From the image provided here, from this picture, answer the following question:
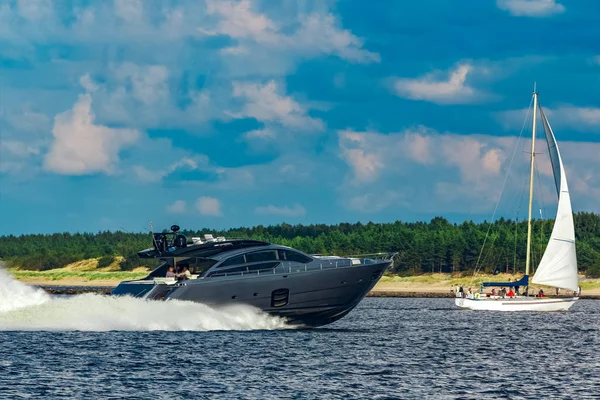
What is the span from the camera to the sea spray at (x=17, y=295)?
54719 millimetres

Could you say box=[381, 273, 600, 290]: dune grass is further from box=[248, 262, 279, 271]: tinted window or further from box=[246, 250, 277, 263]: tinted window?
box=[248, 262, 279, 271]: tinted window

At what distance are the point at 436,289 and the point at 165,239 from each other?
97.9 meters

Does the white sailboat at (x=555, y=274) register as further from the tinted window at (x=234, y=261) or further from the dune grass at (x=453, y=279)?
the dune grass at (x=453, y=279)

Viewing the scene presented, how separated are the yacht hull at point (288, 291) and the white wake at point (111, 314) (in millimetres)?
534

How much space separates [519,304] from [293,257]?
4173cm

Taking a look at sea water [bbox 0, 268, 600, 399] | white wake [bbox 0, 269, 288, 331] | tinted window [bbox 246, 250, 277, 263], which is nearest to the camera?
sea water [bbox 0, 268, 600, 399]

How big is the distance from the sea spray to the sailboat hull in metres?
45.0

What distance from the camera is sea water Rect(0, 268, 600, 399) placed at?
123ft

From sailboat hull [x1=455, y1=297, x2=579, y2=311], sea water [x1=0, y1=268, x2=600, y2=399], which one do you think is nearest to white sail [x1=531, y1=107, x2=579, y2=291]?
sailboat hull [x1=455, y1=297, x2=579, y2=311]

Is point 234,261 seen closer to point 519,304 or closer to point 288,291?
point 288,291

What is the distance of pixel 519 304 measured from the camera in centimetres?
8938

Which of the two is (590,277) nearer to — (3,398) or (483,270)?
(483,270)

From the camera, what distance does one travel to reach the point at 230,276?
51188 mm

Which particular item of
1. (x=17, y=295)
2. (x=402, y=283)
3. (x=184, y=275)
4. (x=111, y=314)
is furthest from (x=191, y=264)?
(x=402, y=283)
